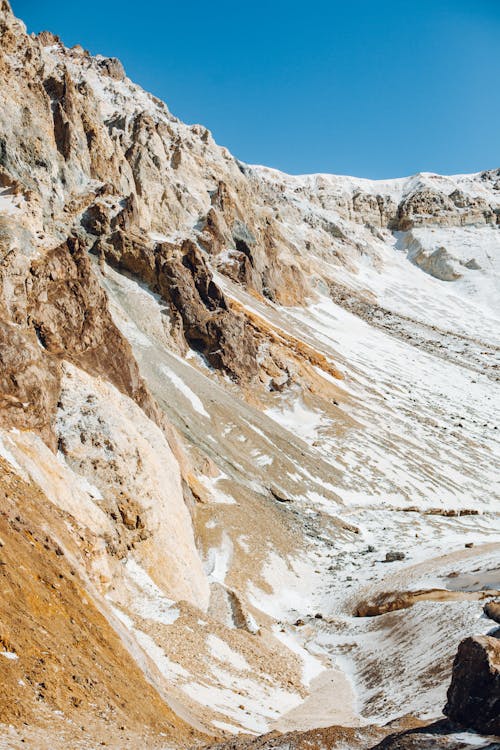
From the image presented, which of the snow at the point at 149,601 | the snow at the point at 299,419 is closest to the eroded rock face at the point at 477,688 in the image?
the snow at the point at 149,601

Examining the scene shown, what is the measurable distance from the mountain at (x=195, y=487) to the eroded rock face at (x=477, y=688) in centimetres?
29

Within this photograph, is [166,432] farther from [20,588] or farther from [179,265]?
[179,265]

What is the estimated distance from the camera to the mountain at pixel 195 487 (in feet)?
38.1

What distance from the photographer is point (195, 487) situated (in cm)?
3581

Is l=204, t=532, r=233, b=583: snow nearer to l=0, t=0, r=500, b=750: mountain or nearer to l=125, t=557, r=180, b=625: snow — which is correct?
l=0, t=0, r=500, b=750: mountain

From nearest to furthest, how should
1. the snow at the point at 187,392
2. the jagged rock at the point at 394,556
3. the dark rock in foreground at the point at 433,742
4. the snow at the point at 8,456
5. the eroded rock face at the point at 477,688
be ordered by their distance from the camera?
the dark rock in foreground at the point at 433,742 → the eroded rock face at the point at 477,688 → the snow at the point at 8,456 → the jagged rock at the point at 394,556 → the snow at the point at 187,392

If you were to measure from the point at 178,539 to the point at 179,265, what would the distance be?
173ft

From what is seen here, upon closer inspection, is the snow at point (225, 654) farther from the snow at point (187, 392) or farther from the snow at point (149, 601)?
the snow at point (187, 392)

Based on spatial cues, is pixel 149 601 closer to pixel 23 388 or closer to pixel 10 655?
pixel 23 388

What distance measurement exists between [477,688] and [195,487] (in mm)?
26946

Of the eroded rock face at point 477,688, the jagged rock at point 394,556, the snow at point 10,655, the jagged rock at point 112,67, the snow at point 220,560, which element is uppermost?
the jagged rock at point 112,67

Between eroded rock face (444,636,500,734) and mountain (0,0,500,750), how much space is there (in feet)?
0.94

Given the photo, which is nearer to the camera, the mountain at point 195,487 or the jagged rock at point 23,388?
the mountain at point 195,487

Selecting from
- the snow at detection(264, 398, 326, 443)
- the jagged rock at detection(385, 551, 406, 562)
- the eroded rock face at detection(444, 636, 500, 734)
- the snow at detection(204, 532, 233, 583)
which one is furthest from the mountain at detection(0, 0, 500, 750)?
the jagged rock at detection(385, 551, 406, 562)
